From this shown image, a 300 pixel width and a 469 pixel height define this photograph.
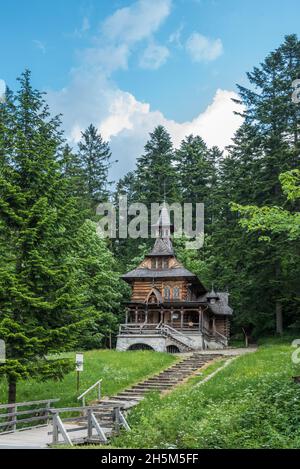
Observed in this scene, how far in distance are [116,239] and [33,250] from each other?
43.8 metres

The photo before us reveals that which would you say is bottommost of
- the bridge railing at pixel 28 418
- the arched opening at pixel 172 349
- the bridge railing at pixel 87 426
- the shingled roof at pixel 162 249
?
the arched opening at pixel 172 349

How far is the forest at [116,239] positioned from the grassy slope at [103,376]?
6.52 feet

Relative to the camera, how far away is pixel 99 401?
73.6 feet

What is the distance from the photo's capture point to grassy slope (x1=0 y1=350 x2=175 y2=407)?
22703 mm

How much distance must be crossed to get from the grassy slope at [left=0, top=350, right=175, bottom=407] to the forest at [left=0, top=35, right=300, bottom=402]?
78.3 inches

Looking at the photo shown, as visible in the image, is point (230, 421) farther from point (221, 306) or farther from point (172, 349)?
point (221, 306)

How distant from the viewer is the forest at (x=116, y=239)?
1808 centimetres

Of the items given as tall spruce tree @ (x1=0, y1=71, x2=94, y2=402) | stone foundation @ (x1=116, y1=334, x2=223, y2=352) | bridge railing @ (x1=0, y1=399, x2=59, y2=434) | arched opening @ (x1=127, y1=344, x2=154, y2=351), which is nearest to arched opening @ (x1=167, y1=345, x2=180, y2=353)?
stone foundation @ (x1=116, y1=334, x2=223, y2=352)

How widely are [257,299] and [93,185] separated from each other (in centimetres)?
3151

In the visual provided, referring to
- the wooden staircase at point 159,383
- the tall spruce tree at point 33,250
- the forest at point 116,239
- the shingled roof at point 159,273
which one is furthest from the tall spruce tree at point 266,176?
the tall spruce tree at point 33,250

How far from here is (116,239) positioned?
61969 mm

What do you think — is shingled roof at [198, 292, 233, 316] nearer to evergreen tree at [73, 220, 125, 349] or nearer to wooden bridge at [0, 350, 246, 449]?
evergreen tree at [73, 220, 125, 349]

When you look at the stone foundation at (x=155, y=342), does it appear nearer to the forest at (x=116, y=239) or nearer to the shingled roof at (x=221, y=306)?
the forest at (x=116, y=239)

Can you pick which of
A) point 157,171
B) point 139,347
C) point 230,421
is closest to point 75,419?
point 230,421
